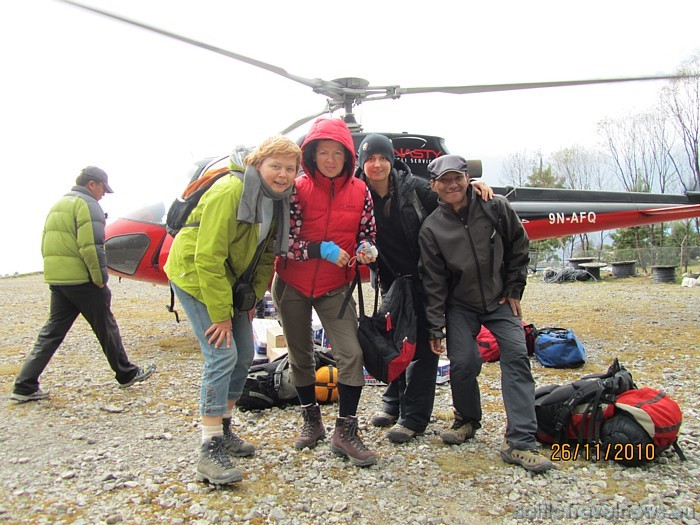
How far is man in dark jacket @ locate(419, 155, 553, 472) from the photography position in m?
3.18

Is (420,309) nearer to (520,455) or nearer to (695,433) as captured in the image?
(520,455)

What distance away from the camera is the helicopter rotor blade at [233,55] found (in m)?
5.31

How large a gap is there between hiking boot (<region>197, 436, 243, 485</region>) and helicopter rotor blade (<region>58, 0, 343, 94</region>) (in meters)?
4.62

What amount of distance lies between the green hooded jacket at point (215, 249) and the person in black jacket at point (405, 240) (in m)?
0.91

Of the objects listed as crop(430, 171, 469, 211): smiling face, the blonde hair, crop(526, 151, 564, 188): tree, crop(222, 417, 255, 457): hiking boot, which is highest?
crop(526, 151, 564, 188): tree

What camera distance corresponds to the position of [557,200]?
7.65 metres

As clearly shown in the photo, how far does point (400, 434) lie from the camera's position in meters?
3.36

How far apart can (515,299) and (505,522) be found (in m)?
1.32

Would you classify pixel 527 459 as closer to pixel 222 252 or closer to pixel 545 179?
pixel 222 252

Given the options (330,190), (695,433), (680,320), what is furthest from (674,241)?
(330,190)

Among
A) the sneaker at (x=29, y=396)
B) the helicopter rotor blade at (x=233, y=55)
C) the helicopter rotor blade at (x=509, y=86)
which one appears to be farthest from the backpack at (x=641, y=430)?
the helicopter rotor blade at (x=233, y=55)

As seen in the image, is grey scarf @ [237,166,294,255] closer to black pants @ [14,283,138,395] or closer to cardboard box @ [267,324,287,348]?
cardboard box @ [267,324,287,348]
